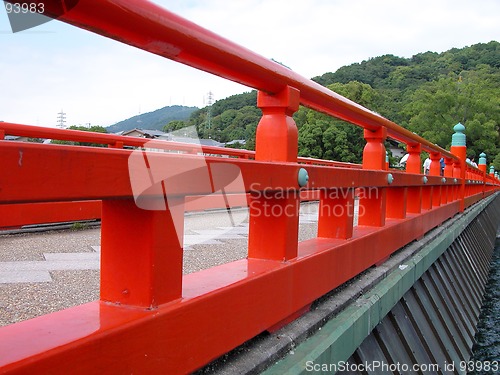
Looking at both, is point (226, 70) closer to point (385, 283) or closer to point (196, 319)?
point (196, 319)

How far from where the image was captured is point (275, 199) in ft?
6.74

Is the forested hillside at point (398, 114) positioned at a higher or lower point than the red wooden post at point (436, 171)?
higher

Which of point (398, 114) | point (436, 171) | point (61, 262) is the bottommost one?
point (61, 262)

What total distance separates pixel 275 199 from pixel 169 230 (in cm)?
76

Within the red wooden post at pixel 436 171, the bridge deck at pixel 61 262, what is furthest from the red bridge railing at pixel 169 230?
the red wooden post at pixel 436 171

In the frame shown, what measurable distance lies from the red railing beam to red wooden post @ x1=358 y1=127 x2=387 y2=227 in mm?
1212

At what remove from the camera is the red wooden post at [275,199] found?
206 centimetres

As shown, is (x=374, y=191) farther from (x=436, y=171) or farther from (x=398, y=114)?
(x=398, y=114)

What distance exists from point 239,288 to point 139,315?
1.55ft

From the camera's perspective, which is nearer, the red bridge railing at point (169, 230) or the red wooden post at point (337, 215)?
the red bridge railing at point (169, 230)

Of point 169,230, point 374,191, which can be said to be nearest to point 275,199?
point 169,230

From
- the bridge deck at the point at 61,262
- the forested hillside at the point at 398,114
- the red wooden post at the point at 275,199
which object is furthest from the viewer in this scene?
the forested hillside at the point at 398,114

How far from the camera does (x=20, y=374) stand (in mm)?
953

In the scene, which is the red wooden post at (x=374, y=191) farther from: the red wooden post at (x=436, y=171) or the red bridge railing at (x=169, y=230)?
the red wooden post at (x=436, y=171)
